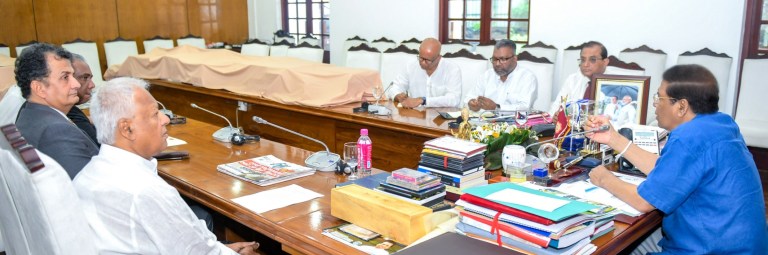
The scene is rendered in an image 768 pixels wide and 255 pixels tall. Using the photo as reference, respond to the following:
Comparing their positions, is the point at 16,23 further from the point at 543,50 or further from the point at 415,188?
the point at 415,188

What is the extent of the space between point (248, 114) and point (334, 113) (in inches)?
39.6

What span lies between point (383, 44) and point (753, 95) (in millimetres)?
4146

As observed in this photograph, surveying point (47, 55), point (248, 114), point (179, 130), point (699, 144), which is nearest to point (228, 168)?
point (47, 55)

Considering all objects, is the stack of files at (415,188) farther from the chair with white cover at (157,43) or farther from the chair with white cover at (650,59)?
the chair with white cover at (157,43)

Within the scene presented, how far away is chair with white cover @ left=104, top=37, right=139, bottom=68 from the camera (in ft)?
26.0

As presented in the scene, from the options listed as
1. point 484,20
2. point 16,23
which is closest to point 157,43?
point 16,23

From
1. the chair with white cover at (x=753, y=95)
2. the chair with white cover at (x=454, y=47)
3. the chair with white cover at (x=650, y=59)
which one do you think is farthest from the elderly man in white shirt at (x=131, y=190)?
the chair with white cover at (x=454, y=47)

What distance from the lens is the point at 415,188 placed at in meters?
1.82

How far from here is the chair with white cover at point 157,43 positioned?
27.7ft

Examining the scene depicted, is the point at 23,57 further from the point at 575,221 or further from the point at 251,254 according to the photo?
the point at 575,221

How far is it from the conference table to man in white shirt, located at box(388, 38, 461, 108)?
1402mm

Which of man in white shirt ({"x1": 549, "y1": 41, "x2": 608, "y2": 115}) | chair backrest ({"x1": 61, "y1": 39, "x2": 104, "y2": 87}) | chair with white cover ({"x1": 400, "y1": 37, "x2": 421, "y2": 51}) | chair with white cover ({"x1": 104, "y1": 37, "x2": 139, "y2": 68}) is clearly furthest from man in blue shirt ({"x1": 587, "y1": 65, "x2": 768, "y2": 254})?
chair with white cover ({"x1": 104, "y1": 37, "x2": 139, "y2": 68})

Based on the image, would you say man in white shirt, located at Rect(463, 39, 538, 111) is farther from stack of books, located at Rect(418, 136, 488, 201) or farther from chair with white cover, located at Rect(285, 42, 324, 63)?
chair with white cover, located at Rect(285, 42, 324, 63)

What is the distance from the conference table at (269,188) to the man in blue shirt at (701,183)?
0.10m
